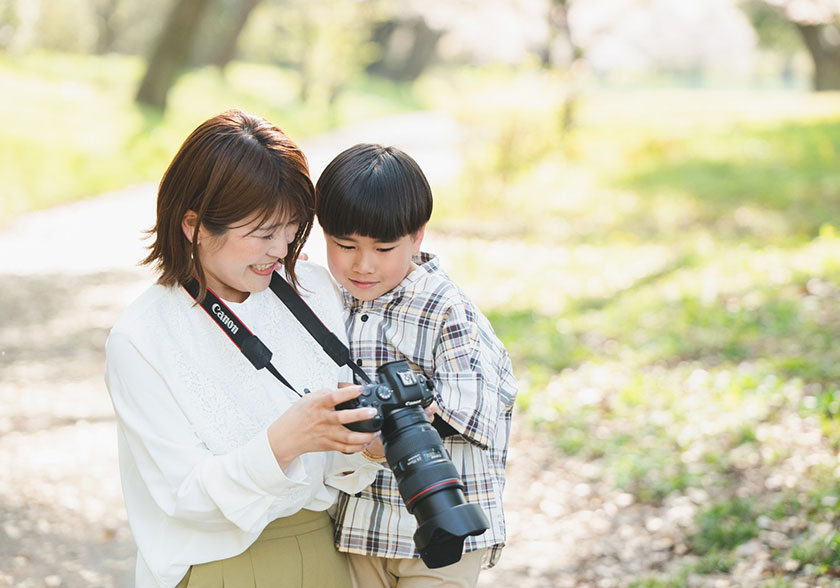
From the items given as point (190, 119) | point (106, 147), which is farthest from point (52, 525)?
point (190, 119)

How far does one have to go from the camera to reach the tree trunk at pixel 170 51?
17.9m

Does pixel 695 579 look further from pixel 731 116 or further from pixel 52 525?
pixel 731 116

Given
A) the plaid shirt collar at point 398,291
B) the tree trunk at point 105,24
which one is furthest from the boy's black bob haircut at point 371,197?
the tree trunk at point 105,24

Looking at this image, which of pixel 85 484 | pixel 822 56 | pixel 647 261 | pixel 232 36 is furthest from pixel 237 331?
pixel 822 56

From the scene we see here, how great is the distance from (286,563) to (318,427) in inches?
17.7

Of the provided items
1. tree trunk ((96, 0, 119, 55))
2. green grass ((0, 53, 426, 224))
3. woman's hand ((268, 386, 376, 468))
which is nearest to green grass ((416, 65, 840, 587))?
woman's hand ((268, 386, 376, 468))

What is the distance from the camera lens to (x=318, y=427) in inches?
70.0

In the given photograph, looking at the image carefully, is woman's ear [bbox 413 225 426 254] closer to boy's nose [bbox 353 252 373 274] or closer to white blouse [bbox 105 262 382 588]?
boy's nose [bbox 353 252 373 274]

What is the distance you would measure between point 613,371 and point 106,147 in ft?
36.6

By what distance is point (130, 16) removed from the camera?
35656mm

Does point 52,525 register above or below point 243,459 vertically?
below

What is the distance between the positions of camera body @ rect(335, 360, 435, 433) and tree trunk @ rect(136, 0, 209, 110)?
1714 cm

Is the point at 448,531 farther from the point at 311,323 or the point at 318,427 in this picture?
the point at 311,323

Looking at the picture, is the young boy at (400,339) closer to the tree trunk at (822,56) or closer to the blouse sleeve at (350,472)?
the blouse sleeve at (350,472)
